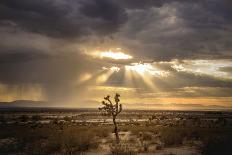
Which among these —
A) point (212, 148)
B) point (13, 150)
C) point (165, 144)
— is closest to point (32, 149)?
point (13, 150)

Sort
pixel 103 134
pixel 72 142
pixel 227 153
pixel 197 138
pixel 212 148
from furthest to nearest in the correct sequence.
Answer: pixel 103 134, pixel 197 138, pixel 72 142, pixel 212 148, pixel 227 153

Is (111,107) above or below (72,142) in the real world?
above

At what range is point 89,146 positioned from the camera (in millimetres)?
27703

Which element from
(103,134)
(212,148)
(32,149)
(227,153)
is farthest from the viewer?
(103,134)

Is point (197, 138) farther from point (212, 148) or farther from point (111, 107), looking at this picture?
point (212, 148)

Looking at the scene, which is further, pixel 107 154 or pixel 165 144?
pixel 165 144

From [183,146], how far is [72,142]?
8978 millimetres

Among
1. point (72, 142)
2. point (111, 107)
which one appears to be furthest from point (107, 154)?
point (111, 107)

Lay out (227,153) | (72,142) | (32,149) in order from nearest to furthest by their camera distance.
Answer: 1. (227,153)
2. (32,149)
3. (72,142)

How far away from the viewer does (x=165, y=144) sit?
29.8 metres

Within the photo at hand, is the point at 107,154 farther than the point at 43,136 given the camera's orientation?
No

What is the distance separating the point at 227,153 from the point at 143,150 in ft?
19.5

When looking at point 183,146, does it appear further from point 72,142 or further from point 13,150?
point 13,150

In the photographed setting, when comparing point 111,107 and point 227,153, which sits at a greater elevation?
point 111,107
